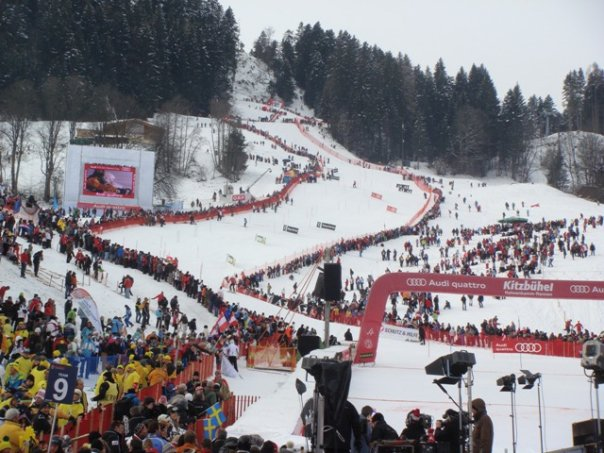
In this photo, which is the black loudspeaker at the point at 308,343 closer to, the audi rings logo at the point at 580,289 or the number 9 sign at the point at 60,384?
the number 9 sign at the point at 60,384

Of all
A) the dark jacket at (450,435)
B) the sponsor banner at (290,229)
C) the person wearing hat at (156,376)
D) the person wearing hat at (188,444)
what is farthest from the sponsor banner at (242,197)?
the person wearing hat at (188,444)

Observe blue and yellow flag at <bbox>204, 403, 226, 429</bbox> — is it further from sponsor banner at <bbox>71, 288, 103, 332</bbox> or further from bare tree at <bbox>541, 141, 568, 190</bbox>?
bare tree at <bbox>541, 141, 568, 190</bbox>

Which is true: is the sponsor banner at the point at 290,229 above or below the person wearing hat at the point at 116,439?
above

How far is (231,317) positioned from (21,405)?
14797mm

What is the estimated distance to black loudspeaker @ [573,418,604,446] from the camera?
23.4 feet

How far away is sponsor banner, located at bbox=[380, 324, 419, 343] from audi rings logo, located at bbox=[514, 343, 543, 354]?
12.2ft

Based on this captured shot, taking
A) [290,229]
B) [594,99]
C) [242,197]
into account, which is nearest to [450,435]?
[290,229]

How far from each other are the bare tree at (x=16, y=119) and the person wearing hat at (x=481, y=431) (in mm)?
46158

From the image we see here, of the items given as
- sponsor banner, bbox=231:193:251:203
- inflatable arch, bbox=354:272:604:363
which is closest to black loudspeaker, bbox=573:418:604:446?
inflatable arch, bbox=354:272:604:363

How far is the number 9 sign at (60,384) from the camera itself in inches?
321

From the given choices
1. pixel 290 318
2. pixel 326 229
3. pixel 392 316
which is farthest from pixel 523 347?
pixel 326 229

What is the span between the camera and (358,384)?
64.4 feet

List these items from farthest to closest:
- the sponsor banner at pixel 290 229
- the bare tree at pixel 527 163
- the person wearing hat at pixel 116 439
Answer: the bare tree at pixel 527 163 → the sponsor banner at pixel 290 229 → the person wearing hat at pixel 116 439

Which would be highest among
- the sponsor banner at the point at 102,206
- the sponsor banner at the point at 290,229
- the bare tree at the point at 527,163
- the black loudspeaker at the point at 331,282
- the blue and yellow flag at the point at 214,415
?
the bare tree at the point at 527,163
